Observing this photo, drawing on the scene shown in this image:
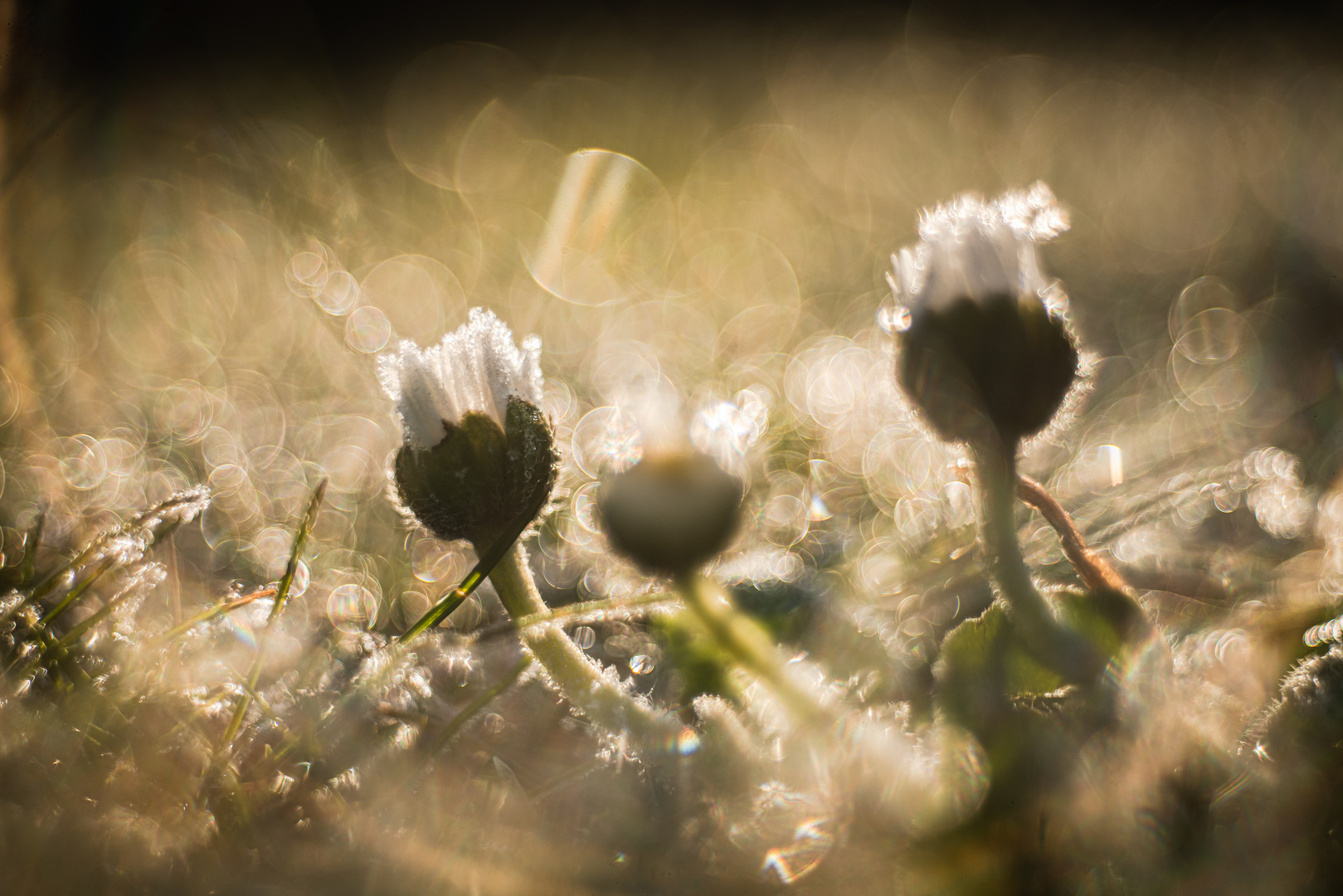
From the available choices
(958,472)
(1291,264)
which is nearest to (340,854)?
(958,472)

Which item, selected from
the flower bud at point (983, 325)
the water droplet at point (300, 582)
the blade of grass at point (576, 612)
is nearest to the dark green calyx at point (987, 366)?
the flower bud at point (983, 325)

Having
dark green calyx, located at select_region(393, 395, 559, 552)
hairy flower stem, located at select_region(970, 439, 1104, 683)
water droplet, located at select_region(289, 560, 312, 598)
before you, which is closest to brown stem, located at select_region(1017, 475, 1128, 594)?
hairy flower stem, located at select_region(970, 439, 1104, 683)

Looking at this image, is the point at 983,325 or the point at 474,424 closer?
the point at 983,325

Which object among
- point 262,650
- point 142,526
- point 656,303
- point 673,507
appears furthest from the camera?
point 656,303

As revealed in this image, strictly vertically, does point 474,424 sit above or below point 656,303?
below

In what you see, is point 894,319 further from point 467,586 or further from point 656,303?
point 656,303

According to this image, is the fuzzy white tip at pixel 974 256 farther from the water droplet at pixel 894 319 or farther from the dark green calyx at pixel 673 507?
the dark green calyx at pixel 673 507

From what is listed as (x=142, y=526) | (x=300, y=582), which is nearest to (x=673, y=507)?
(x=142, y=526)
